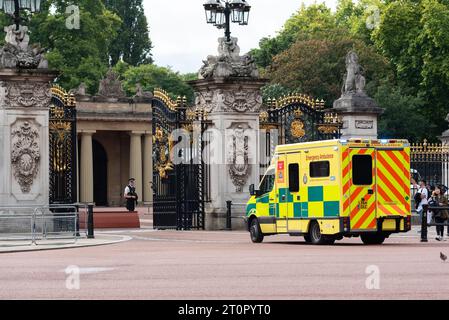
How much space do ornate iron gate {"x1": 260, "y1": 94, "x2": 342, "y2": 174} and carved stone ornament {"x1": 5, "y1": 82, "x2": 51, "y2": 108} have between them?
745 centimetres

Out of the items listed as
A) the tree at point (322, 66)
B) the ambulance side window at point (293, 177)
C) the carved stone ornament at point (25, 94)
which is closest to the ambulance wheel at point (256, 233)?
the ambulance side window at point (293, 177)

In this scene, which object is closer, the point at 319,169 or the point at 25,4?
the point at 319,169

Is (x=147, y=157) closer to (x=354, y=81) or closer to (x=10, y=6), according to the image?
(x=354, y=81)

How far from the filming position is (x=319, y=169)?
30250 mm

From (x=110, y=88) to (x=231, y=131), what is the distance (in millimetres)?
37152

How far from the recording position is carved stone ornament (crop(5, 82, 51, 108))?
35.4 metres

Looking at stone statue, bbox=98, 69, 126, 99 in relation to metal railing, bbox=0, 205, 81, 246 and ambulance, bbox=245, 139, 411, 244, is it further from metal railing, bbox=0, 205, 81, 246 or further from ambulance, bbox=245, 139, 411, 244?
ambulance, bbox=245, 139, 411, 244

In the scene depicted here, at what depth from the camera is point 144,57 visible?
387ft

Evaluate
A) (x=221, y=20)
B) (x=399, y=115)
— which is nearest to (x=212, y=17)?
(x=221, y=20)

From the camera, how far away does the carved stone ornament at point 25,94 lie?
35375 millimetres

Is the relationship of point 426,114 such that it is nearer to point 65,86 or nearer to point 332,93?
point 332,93

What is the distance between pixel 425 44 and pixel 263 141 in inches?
1465

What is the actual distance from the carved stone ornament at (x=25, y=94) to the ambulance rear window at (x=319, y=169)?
873 cm

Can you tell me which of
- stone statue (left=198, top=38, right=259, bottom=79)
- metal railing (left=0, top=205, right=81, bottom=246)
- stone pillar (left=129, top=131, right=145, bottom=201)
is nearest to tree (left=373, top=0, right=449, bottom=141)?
stone pillar (left=129, top=131, right=145, bottom=201)
